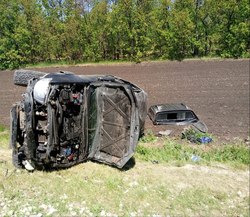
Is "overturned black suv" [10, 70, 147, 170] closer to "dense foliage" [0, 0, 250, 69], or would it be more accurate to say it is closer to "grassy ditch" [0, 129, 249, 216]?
"grassy ditch" [0, 129, 249, 216]

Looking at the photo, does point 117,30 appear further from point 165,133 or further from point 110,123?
point 110,123

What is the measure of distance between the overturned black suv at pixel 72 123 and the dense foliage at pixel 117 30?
14.1m

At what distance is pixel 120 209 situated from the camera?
4.13 m

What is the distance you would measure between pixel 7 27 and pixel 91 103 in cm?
1757

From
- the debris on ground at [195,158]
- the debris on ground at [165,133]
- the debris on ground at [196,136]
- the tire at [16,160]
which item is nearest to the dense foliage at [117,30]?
the debris on ground at [165,133]

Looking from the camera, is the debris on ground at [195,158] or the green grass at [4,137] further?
the green grass at [4,137]

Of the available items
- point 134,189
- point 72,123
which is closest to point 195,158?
point 134,189

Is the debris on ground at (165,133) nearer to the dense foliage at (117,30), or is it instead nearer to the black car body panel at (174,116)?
the black car body panel at (174,116)

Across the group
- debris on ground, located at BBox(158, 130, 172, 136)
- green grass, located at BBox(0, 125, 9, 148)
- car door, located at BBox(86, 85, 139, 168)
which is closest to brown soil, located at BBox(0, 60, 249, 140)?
debris on ground, located at BBox(158, 130, 172, 136)

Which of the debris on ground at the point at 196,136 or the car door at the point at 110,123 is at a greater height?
the car door at the point at 110,123

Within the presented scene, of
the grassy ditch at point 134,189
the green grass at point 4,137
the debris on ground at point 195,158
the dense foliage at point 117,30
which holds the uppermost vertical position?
the dense foliage at point 117,30

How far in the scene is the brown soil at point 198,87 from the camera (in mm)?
7867

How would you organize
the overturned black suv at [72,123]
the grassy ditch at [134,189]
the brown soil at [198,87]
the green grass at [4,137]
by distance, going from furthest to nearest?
the brown soil at [198,87] < the green grass at [4,137] < the overturned black suv at [72,123] < the grassy ditch at [134,189]

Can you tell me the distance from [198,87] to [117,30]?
10466 mm
